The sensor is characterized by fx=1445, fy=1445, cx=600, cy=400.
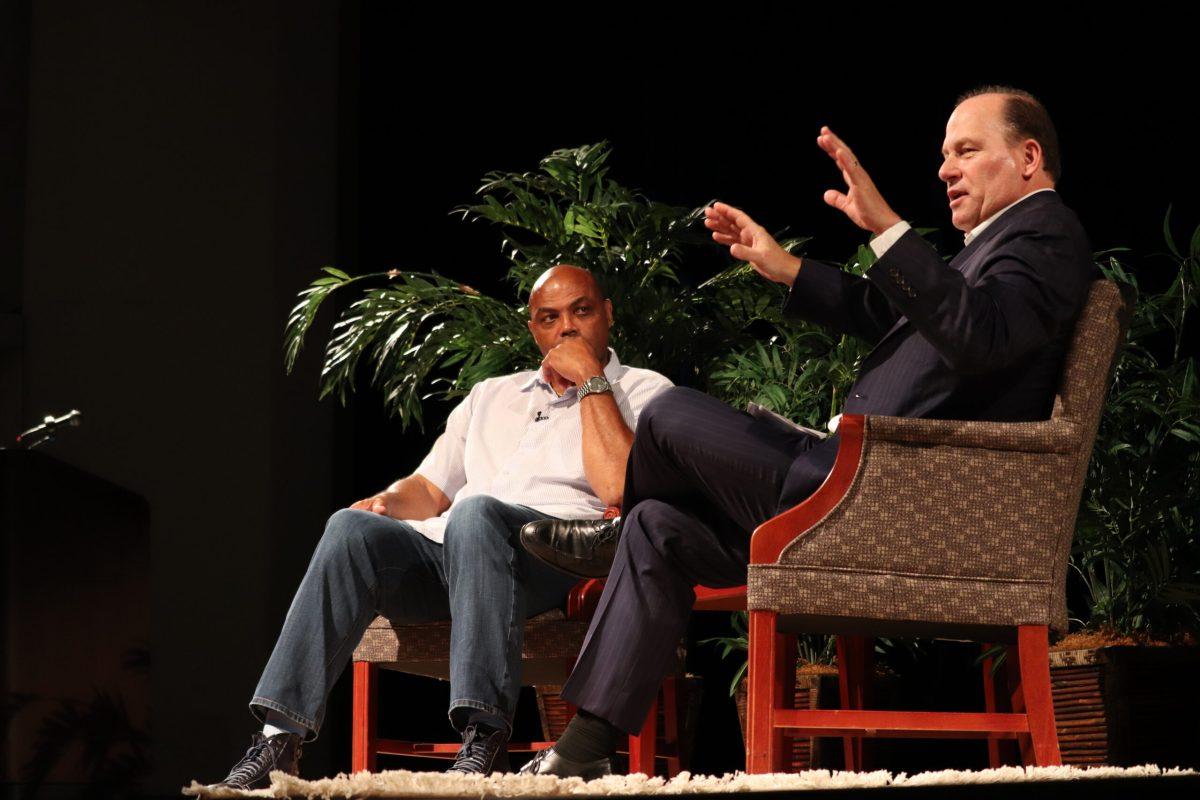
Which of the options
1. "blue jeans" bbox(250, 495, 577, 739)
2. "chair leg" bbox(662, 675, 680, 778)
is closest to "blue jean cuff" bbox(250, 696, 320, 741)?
"blue jeans" bbox(250, 495, 577, 739)

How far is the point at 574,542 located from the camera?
7.50ft

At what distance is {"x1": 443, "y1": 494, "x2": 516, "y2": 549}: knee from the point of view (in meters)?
2.39

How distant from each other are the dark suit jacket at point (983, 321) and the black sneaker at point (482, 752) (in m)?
0.61

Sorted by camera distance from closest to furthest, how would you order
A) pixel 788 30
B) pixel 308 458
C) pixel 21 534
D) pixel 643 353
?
1. pixel 21 534
2. pixel 643 353
3. pixel 788 30
4. pixel 308 458

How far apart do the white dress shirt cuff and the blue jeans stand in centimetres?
81

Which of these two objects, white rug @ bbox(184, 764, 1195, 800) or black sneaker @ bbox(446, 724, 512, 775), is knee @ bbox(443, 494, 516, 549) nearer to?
black sneaker @ bbox(446, 724, 512, 775)

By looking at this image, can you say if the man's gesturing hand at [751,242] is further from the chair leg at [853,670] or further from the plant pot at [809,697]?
the plant pot at [809,697]

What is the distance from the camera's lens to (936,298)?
1947 mm

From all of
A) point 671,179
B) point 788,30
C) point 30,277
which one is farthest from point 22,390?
point 788,30

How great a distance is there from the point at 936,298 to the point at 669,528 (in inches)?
19.6

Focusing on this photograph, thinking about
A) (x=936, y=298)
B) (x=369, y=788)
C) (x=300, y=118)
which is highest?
(x=300, y=118)

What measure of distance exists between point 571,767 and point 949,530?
0.63 meters

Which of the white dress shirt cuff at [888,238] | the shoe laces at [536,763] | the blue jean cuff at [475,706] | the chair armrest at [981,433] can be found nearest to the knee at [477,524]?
the blue jean cuff at [475,706]

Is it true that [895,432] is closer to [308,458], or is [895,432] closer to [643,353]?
[643,353]
